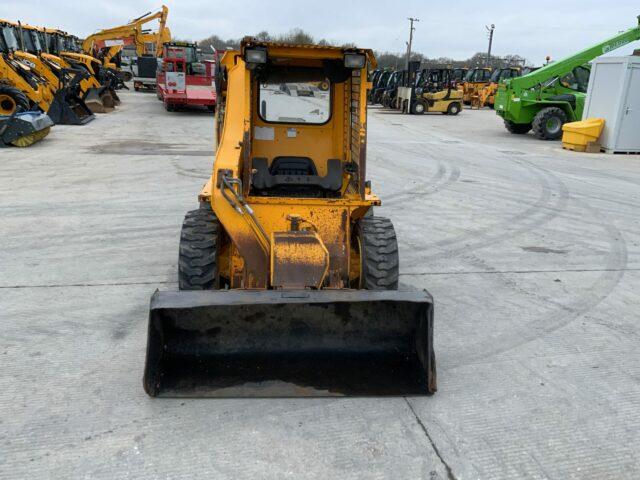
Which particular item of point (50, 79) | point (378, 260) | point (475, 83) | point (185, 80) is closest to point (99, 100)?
point (50, 79)

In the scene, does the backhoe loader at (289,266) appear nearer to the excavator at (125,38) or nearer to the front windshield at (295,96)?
the front windshield at (295,96)

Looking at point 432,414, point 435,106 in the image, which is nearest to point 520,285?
point 432,414

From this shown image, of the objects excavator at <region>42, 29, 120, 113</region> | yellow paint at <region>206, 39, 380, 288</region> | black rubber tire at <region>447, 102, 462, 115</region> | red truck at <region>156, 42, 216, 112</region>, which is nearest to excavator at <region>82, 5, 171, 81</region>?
excavator at <region>42, 29, 120, 113</region>

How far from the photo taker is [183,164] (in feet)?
35.7

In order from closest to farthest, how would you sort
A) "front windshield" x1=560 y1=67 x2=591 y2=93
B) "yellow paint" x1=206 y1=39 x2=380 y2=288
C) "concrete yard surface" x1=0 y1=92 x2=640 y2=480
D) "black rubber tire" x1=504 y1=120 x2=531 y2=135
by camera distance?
"concrete yard surface" x1=0 y1=92 x2=640 y2=480 < "yellow paint" x1=206 y1=39 x2=380 y2=288 < "front windshield" x1=560 y1=67 x2=591 y2=93 < "black rubber tire" x1=504 y1=120 x2=531 y2=135

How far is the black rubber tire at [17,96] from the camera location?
1395cm

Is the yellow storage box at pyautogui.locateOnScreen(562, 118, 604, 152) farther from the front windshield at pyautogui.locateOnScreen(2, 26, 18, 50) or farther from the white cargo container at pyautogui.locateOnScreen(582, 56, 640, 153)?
the front windshield at pyautogui.locateOnScreen(2, 26, 18, 50)

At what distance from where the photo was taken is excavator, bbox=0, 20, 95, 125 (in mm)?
15664

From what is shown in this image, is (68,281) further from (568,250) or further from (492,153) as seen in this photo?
(492,153)

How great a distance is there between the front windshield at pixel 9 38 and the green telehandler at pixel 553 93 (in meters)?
15.8

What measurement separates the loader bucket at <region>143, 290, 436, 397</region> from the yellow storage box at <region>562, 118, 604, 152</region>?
13.8 meters

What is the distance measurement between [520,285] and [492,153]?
9.75 meters

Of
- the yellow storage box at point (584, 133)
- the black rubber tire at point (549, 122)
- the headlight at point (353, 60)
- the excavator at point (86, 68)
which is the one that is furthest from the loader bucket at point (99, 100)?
the headlight at point (353, 60)

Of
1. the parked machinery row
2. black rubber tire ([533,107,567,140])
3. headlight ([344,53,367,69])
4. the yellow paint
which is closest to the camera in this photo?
the yellow paint
